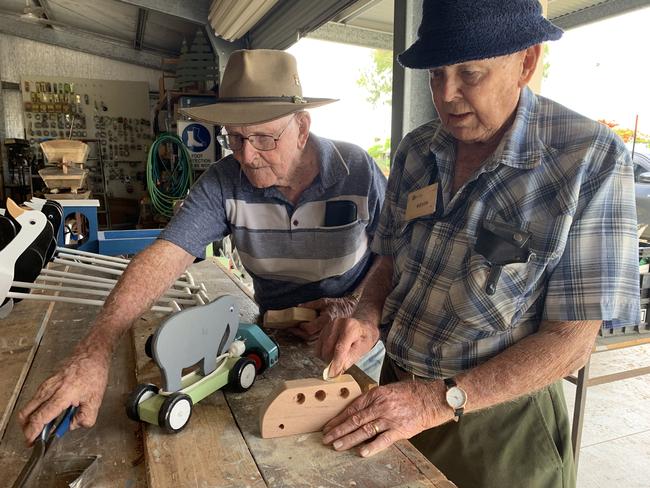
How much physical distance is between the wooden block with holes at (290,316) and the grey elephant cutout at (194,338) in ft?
0.91

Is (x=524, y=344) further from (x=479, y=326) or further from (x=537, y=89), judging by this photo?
(x=537, y=89)

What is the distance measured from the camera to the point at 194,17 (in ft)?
16.8

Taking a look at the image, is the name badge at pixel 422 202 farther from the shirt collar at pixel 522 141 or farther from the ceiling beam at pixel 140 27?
the ceiling beam at pixel 140 27

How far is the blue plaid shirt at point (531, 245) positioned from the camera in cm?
93

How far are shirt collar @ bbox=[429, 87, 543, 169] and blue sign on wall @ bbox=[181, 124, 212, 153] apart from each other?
6031 millimetres

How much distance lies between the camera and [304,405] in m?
0.98

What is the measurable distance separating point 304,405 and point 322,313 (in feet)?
1.88

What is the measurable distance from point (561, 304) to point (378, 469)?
1.59ft

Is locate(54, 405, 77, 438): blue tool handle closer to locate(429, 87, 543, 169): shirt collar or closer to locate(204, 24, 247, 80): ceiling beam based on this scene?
locate(429, 87, 543, 169): shirt collar

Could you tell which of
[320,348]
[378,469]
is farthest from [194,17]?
[378,469]

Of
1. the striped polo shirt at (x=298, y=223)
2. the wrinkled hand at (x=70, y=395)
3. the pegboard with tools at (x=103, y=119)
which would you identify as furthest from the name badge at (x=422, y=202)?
the pegboard with tools at (x=103, y=119)

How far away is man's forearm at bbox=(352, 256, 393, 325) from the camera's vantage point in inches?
52.6

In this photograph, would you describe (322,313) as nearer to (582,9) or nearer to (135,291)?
(135,291)

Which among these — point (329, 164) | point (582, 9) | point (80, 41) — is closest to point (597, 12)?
point (582, 9)
